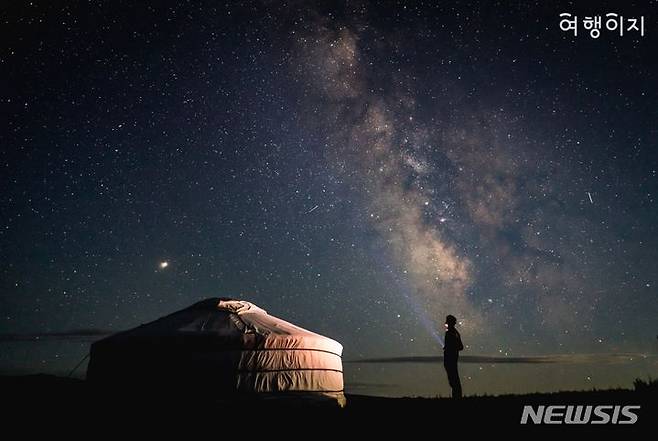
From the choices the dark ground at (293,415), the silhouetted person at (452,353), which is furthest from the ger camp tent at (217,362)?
the silhouetted person at (452,353)

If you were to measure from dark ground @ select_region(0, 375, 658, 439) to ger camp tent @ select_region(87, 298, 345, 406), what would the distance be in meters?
0.21

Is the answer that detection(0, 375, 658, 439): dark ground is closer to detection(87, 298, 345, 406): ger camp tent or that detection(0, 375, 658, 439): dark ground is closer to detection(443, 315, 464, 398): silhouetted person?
detection(87, 298, 345, 406): ger camp tent

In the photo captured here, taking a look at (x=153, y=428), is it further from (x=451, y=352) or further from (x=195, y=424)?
(x=451, y=352)

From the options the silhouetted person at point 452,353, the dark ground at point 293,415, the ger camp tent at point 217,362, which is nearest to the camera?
the dark ground at point 293,415

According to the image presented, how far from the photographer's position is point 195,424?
5754mm

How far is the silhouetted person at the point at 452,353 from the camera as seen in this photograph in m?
6.84

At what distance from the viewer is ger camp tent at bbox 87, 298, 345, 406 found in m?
7.19

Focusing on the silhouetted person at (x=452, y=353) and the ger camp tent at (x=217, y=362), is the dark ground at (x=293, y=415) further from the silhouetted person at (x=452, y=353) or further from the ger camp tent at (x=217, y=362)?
the silhouetted person at (x=452, y=353)

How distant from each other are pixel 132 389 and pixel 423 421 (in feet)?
15.2

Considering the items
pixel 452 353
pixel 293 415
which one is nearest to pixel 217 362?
pixel 293 415

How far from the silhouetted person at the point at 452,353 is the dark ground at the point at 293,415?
0.37m

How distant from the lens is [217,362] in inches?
285

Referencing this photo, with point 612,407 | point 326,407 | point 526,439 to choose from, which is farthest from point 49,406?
point 612,407

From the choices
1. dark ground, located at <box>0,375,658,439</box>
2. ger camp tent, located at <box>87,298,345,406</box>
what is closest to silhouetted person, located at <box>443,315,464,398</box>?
dark ground, located at <box>0,375,658,439</box>
